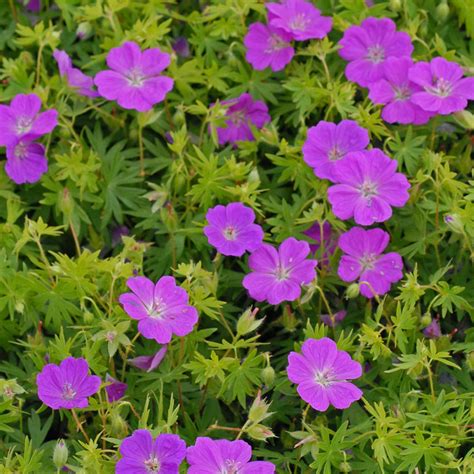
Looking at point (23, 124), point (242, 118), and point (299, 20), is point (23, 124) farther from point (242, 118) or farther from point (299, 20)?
point (299, 20)

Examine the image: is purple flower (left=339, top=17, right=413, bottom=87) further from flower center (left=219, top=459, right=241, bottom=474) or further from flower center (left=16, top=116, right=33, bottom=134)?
flower center (left=219, top=459, right=241, bottom=474)

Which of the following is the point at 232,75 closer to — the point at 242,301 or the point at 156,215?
the point at 156,215

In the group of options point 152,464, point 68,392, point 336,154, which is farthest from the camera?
point 336,154

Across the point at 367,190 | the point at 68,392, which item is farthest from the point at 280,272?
the point at 68,392

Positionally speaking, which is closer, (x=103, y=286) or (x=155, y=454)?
(x=155, y=454)

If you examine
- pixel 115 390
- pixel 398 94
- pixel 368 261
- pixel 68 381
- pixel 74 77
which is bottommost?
pixel 115 390

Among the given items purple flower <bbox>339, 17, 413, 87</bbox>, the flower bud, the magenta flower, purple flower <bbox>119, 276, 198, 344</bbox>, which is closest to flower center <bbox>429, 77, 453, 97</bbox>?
purple flower <bbox>339, 17, 413, 87</bbox>

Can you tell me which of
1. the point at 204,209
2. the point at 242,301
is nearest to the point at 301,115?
the point at 204,209
